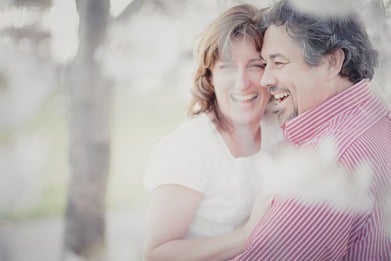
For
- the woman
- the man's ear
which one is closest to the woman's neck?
the woman

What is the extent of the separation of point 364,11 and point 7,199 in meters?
0.96

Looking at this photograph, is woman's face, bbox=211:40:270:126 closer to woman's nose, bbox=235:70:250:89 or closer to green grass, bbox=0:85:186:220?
woman's nose, bbox=235:70:250:89

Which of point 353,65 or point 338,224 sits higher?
point 353,65

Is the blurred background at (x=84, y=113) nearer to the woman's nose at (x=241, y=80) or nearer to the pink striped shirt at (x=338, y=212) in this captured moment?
the woman's nose at (x=241, y=80)

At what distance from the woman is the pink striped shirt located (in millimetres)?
80

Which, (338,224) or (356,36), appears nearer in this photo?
(338,224)

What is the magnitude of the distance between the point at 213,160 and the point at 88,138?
29 cm

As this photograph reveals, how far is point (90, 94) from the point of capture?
5.81 ft

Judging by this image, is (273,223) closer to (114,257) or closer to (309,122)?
(309,122)

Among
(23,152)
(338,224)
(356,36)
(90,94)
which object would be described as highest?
(356,36)

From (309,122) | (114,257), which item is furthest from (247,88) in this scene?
(114,257)

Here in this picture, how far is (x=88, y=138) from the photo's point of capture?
1.77 meters

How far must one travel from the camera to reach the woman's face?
180cm

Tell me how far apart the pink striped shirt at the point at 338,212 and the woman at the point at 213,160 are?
8 cm
